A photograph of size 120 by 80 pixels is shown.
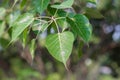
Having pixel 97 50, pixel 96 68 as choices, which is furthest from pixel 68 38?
pixel 96 68

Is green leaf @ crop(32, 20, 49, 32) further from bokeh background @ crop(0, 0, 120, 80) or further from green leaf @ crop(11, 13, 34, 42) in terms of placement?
bokeh background @ crop(0, 0, 120, 80)

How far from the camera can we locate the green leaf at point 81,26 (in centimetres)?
85

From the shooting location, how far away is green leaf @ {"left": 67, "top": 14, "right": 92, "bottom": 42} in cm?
85

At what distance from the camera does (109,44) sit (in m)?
2.98

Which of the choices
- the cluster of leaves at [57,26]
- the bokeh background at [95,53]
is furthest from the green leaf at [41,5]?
the bokeh background at [95,53]

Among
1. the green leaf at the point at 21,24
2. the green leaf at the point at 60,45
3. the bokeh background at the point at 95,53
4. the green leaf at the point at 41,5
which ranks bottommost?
the bokeh background at the point at 95,53

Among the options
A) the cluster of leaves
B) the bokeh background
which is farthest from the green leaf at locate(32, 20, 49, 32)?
the bokeh background

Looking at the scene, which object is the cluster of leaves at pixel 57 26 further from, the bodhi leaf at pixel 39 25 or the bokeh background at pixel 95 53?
the bokeh background at pixel 95 53

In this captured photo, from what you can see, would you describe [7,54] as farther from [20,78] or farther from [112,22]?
[112,22]

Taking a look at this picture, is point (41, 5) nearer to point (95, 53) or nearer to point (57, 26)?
point (57, 26)

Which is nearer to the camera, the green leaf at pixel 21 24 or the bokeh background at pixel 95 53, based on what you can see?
the green leaf at pixel 21 24

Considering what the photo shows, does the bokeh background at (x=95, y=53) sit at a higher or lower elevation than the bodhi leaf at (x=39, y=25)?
lower

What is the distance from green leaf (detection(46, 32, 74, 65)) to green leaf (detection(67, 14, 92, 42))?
0.07 ft

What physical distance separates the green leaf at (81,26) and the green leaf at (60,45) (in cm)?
2
